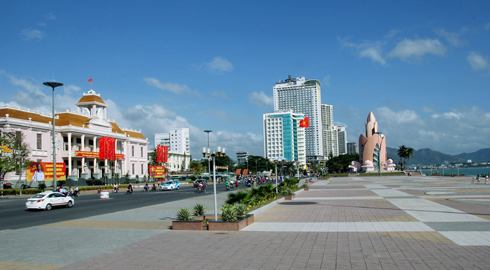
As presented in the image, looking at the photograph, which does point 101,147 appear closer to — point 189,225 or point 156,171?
point 156,171

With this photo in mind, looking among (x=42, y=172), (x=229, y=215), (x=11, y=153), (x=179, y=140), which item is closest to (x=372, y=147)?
(x=42, y=172)

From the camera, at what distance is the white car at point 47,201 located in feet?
74.6

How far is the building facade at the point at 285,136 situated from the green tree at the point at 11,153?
12515 centimetres

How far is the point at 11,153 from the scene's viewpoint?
4666cm

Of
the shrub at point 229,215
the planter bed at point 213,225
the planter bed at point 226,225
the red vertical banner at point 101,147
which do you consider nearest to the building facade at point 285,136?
the red vertical banner at point 101,147

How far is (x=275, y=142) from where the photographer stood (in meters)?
168

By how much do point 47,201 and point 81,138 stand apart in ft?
153

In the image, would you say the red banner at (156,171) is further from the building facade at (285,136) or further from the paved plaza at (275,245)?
the building facade at (285,136)

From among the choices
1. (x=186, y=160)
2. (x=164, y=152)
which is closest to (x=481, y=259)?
(x=164, y=152)

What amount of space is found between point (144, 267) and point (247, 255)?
230 cm

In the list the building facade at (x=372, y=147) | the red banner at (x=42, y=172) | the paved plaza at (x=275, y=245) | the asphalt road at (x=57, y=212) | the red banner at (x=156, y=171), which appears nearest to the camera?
the paved plaza at (x=275, y=245)

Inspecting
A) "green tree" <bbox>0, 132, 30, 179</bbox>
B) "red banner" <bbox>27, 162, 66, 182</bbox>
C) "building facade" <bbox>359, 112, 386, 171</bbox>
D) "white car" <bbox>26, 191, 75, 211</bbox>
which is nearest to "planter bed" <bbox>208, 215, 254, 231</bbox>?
"white car" <bbox>26, 191, 75, 211</bbox>

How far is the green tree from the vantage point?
43.1 metres

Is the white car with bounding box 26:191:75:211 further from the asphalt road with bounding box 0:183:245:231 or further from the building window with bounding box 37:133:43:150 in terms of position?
the building window with bounding box 37:133:43:150
